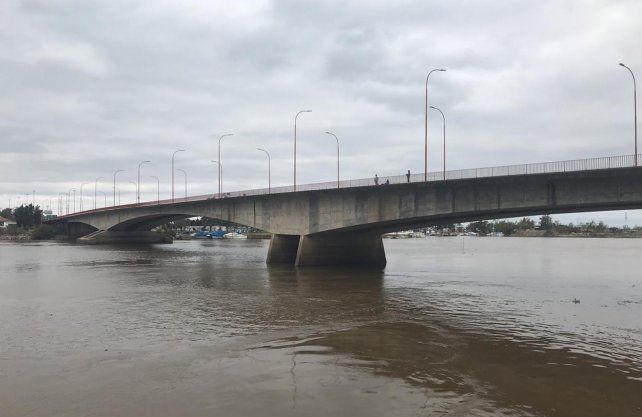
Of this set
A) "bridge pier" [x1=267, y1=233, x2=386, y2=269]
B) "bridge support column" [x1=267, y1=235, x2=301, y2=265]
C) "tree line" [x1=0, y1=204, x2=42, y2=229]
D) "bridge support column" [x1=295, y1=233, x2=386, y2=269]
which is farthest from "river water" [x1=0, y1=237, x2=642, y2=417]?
"tree line" [x1=0, y1=204, x2=42, y2=229]

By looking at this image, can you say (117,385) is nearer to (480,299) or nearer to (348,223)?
(480,299)

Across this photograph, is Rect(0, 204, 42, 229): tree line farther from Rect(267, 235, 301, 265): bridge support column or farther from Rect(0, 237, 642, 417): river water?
Rect(0, 237, 642, 417): river water

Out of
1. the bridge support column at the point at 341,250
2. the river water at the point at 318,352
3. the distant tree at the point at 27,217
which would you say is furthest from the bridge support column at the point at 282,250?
the distant tree at the point at 27,217

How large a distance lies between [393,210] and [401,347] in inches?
1027

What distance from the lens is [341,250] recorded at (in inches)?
1954

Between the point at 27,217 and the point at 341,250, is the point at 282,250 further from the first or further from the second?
the point at 27,217

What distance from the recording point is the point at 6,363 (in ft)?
44.4

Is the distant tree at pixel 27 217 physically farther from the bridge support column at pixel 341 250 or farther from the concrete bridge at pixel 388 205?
the bridge support column at pixel 341 250

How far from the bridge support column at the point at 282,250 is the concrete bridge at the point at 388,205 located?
101 mm

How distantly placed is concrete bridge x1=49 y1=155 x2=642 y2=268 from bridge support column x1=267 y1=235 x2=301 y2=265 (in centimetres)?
10

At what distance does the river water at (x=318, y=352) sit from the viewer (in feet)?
35.2

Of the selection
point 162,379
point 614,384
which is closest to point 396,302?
point 614,384

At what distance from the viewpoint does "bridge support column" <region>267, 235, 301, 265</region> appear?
51.8m

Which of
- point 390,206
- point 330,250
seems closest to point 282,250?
point 330,250
